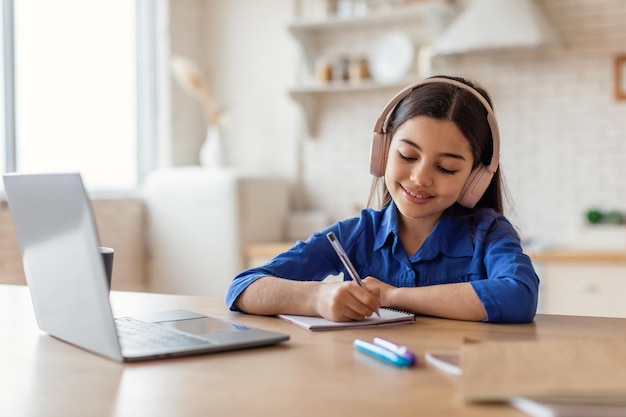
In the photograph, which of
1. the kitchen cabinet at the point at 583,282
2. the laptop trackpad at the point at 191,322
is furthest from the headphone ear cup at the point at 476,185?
the kitchen cabinet at the point at 583,282

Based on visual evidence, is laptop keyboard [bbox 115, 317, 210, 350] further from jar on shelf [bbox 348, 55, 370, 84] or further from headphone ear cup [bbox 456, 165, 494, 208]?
jar on shelf [bbox 348, 55, 370, 84]

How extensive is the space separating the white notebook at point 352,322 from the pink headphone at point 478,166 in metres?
0.35

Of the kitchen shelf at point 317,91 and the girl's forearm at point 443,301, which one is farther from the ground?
the kitchen shelf at point 317,91

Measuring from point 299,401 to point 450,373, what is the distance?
21 centimetres

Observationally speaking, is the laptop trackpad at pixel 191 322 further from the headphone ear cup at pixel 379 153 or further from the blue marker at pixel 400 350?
the headphone ear cup at pixel 379 153

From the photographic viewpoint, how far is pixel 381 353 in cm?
105

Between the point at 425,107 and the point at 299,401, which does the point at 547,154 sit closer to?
the point at 425,107

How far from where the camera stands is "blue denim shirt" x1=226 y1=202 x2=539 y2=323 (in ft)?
5.19

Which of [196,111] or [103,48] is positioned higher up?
[103,48]

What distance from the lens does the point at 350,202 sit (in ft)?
14.9

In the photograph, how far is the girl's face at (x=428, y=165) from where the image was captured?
5.18ft

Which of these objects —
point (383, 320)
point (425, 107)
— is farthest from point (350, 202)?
point (383, 320)

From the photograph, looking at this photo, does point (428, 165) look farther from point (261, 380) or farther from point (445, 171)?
point (261, 380)

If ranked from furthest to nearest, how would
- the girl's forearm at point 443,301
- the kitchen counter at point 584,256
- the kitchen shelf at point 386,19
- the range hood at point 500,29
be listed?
the kitchen shelf at point 386,19
the range hood at point 500,29
the kitchen counter at point 584,256
the girl's forearm at point 443,301
